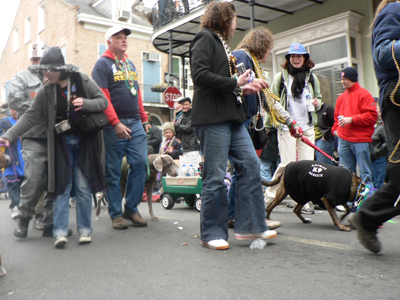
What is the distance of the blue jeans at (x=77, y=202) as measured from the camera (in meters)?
4.00

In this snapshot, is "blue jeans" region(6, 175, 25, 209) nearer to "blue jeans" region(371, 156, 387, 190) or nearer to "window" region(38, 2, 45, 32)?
"blue jeans" region(371, 156, 387, 190)

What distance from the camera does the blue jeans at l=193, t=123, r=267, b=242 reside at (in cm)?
354

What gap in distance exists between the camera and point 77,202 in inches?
163

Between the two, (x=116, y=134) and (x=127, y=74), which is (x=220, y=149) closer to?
(x=116, y=134)

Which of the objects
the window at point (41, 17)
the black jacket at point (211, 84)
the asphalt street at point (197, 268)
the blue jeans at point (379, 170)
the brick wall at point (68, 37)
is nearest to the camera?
the asphalt street at point (197, 268)

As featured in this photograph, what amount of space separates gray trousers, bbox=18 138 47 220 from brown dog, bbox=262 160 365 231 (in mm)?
2587

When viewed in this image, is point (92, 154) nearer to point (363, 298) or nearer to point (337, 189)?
point (337, 189)

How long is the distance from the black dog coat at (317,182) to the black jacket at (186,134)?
3602mm

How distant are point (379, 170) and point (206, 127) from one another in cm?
454

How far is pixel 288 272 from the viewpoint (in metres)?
2.73

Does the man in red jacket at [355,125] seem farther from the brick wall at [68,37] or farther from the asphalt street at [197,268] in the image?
the brick wall at [68,37]

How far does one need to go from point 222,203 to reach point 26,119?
2.15 meters

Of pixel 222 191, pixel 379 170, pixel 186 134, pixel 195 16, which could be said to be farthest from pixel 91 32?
pixel 222 191

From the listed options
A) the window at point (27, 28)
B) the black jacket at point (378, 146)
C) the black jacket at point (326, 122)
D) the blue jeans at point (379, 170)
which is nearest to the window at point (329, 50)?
the black jacket at point (326, 122)
